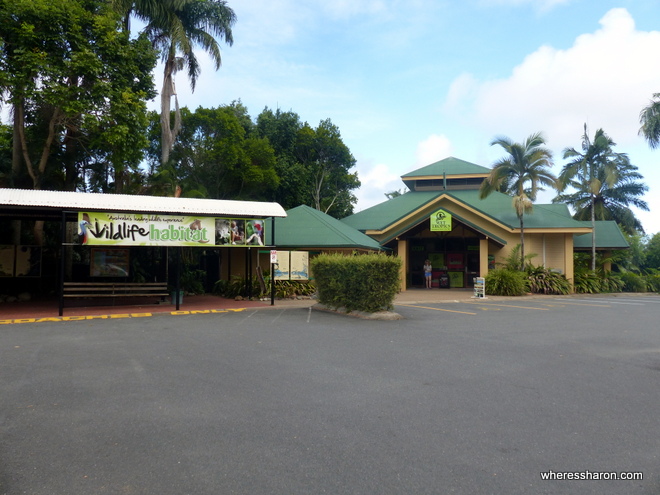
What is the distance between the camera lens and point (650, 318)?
534 inches

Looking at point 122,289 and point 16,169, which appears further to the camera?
point 16,169

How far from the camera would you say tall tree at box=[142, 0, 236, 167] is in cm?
2464

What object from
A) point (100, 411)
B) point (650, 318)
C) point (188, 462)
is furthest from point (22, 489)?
point (650, 318)

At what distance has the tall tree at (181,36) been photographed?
2464cm

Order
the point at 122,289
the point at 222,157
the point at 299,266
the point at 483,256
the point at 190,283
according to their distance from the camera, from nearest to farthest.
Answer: the point at 122,289 < the point at 299,266 < the point at 190,283 < the point at 483,256 < the point at 222,157

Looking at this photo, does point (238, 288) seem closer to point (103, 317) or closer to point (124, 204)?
point (124, 204)

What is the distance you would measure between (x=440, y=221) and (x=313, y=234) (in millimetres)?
6919

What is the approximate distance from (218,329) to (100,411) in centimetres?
607

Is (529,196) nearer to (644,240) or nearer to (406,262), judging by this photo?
(406,262)

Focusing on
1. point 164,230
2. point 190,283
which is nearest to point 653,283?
point 190,283

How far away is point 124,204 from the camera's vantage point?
14961 millimetres

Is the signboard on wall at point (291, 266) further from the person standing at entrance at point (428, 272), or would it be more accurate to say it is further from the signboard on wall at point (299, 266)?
the person standing at entrance at point (428, 272)

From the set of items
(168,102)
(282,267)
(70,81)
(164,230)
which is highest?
(168,102)

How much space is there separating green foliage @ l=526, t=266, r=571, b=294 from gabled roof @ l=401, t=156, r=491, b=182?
9.97m
